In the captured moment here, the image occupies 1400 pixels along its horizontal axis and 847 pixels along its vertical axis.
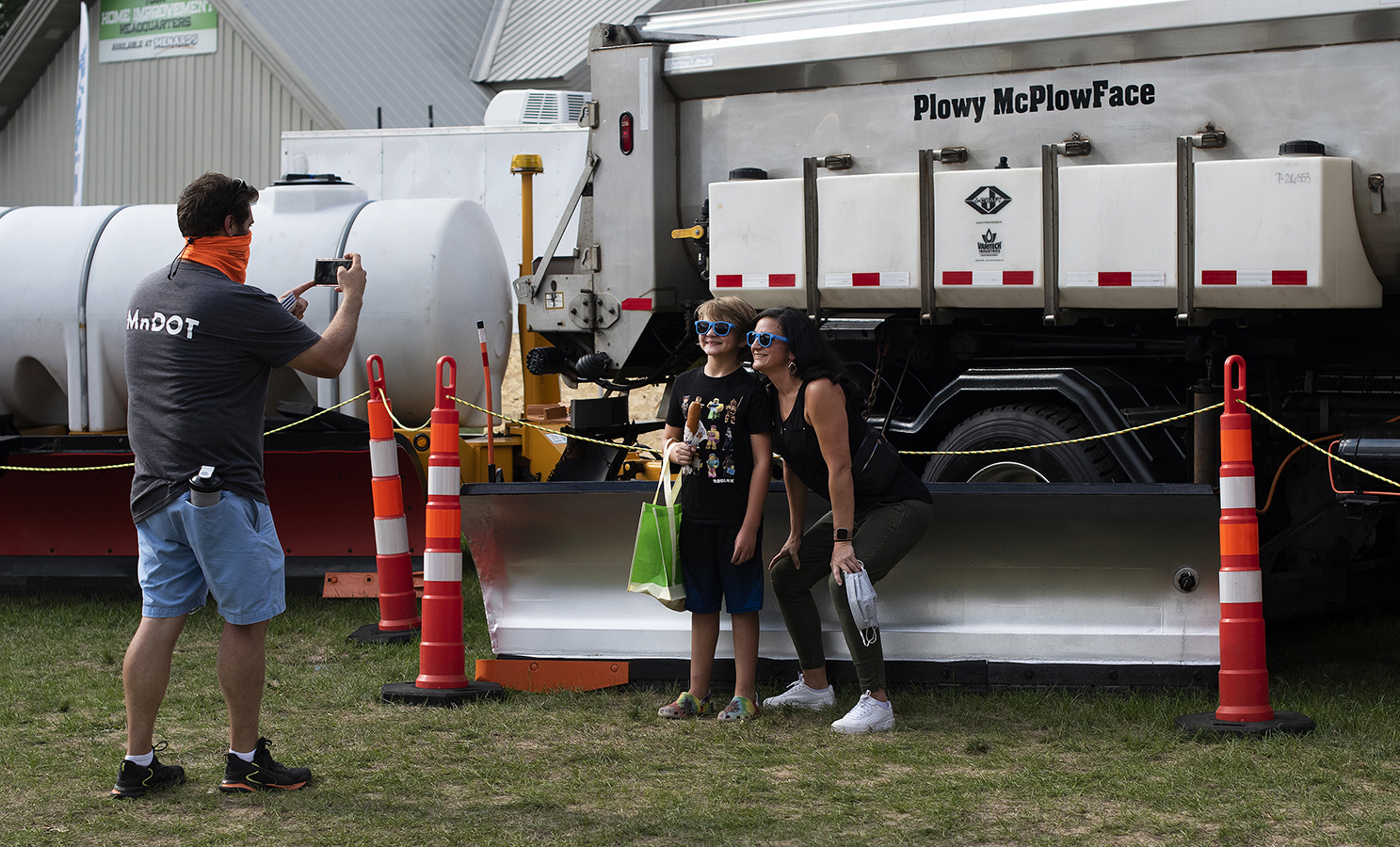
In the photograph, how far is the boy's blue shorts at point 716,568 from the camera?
214 inches

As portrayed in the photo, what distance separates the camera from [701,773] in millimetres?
4766

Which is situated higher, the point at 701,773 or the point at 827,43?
the point at 827,43

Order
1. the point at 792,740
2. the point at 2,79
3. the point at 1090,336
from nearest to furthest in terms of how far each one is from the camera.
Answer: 1. the point at 792,740
2. the point at 1090,336
3. the point at 2,79

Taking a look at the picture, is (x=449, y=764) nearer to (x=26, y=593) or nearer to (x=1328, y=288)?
(x=1328, y=288)

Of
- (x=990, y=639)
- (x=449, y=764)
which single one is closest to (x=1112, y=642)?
(x=990, y=639)

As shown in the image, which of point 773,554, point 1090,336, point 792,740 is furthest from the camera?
point 1090,336

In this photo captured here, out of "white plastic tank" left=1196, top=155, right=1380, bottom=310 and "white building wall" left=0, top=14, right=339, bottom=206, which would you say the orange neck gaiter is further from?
"white building wall" left=0, top=14, right=339, bottom=206

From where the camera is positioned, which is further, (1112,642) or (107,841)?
(1112,642)

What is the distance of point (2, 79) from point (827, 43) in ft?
75.8

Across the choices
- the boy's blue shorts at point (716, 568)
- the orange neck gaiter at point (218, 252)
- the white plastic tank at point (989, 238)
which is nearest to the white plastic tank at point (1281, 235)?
the white plastic tank at point (989, 238)

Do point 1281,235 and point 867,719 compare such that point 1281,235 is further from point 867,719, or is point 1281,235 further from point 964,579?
point 867,719

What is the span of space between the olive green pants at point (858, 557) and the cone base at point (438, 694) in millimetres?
1196

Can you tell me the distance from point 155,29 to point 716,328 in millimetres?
22036

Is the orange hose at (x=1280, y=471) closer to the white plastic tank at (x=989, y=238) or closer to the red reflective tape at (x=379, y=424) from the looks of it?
the white plastic tank at (x=989, y=238)
